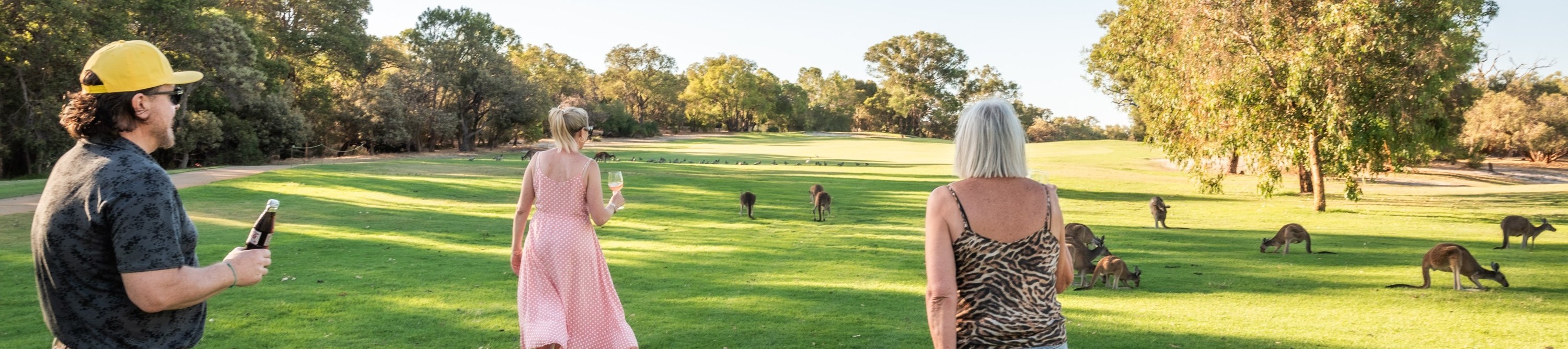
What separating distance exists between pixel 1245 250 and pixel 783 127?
99.6m

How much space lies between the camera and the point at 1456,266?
9969mm

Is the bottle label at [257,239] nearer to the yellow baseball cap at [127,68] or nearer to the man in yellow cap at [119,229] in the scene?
the man in yellow cap at [119,229]

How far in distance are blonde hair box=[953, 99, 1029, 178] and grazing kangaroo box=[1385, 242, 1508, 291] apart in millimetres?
9224

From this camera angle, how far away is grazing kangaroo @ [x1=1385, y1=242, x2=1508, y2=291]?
9.96 meters

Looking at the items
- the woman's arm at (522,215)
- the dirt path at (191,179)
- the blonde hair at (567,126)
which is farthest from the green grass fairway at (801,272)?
the blonde hair at (567,126)

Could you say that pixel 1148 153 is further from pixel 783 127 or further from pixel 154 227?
pixel 783 127

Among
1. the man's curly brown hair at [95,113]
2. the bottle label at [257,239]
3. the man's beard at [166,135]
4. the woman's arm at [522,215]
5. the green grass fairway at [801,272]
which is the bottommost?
the green grass fairway at [801,272]

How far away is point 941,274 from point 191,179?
85.3 ft

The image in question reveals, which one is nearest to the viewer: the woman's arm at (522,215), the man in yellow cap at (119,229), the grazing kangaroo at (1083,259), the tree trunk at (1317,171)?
the man in yellow cap at (119,229)

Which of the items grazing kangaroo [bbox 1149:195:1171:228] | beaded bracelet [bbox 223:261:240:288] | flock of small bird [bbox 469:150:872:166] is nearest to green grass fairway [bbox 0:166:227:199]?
flock of small bird [bbox 469:150:872:166]

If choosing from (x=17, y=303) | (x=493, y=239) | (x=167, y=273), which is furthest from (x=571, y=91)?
(x=167, y=273)

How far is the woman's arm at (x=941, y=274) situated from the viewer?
11.1ft

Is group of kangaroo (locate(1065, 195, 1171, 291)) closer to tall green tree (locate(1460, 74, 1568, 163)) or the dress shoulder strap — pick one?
the dress shoulder strap

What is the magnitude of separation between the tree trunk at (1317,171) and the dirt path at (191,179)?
22.4 m
